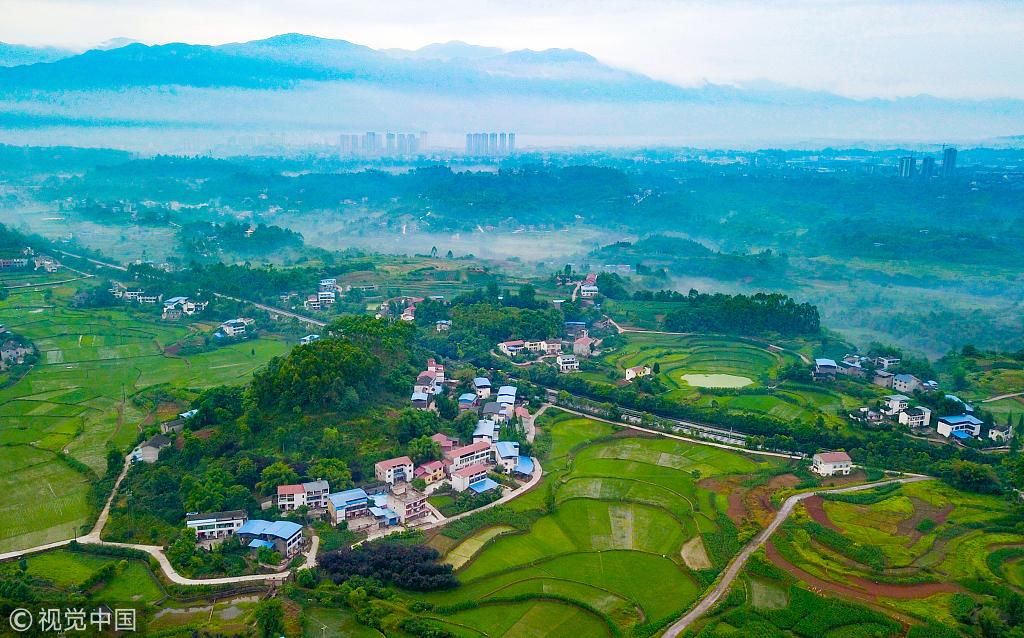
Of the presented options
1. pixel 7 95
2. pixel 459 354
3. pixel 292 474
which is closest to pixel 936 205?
pixel 459 354

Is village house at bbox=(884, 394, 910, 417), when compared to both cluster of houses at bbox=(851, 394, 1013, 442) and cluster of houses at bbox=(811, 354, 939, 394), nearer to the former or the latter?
cluster of houses at bbox=(851, 394, 1013, 442)

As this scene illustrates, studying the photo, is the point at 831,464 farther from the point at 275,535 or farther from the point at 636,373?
the point at 275,535

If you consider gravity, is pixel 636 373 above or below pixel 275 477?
above

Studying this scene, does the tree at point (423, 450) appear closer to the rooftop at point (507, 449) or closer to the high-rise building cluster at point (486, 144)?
the rooftop at point (507, 449)

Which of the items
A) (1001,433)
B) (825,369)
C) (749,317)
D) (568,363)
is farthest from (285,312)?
(1001,433)

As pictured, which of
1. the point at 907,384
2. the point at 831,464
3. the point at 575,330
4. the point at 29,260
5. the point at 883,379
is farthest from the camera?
the point at 29,260

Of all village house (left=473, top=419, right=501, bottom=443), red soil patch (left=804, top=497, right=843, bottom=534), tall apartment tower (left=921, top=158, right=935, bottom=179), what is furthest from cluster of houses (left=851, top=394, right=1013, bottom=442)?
tall apartment tower (left=921, top=158, right=935, bottom=179)
